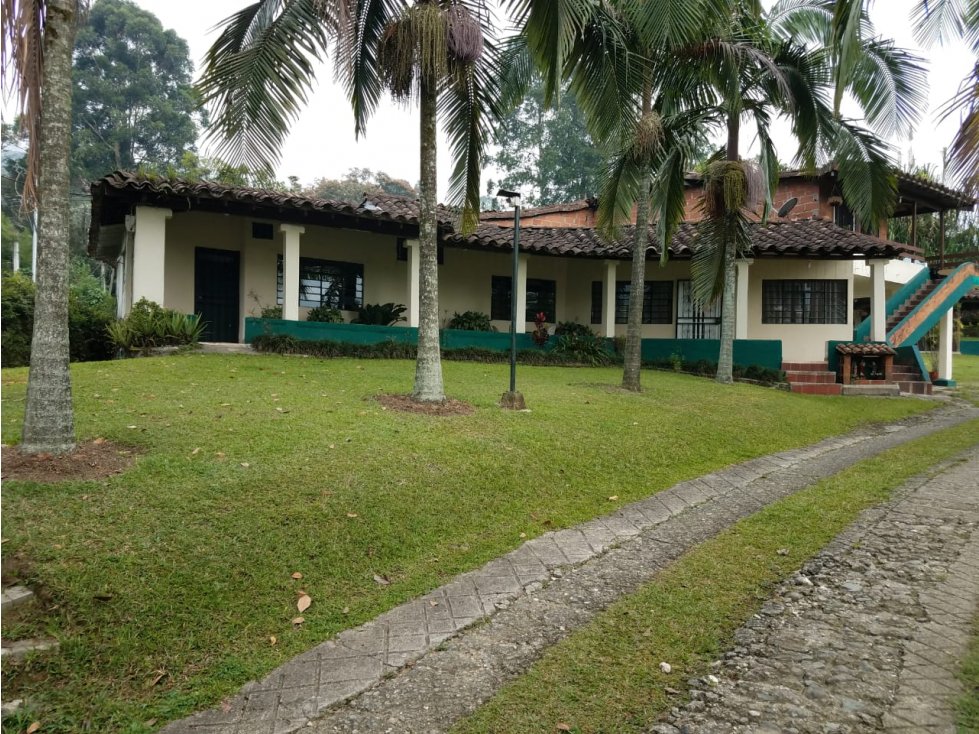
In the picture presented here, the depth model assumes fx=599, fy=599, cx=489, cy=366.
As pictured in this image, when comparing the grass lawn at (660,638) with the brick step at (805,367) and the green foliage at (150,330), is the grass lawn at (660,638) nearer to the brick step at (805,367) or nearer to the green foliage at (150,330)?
the green foliage at (150,330)

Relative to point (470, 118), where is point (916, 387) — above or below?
below

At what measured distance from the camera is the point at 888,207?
35.6 feet

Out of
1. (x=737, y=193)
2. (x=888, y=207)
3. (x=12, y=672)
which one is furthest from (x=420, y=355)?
(x=888, y=207)

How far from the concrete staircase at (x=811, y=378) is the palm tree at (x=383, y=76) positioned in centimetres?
980

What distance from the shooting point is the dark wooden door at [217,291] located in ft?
45.9

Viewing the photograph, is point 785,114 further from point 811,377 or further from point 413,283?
point 413,283

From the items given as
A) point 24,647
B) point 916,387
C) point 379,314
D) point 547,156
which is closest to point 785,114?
point 916,387

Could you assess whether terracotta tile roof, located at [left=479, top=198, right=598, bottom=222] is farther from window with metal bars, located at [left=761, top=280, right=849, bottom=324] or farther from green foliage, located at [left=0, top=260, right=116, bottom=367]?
green foliage, located at [left=0, top=260, right=116, bottom=367]

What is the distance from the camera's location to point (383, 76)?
7621 mm

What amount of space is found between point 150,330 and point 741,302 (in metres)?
13.6

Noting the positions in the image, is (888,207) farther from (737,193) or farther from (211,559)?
(211,559)

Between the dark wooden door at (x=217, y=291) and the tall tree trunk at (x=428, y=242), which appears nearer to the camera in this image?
the tall tree trunk at (x=428, y=242)

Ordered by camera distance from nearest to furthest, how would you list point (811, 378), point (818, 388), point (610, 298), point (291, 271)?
point (291, 271) → point (818, 388) → point (811, 378) → point (610, 298)

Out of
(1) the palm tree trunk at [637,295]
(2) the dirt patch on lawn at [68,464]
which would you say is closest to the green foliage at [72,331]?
(2) the dirt patch on lawn at [68,464]
